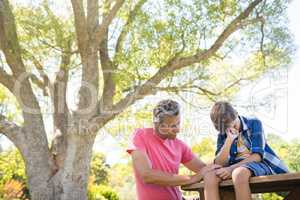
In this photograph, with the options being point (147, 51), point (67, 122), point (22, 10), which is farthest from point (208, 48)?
point (22, 10)

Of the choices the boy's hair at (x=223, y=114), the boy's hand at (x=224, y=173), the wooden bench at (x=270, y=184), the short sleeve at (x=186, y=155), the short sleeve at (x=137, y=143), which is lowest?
the wooden bench at (x=270, y=184)

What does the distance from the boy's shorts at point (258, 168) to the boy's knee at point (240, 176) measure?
41mm

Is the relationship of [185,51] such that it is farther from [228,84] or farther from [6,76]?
[6,76]

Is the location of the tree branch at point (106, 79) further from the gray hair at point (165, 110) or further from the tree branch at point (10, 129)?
the gray hair at point (165, 110)

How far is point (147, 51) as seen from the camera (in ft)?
24.3

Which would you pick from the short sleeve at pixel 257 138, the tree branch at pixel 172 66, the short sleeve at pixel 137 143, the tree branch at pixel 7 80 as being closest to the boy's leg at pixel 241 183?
the short sleeve at pixel 257 138

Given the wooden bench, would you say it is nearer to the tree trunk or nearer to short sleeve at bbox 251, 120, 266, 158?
short sleeve at bbox 251, 120, 266, 158

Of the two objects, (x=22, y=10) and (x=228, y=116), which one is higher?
(x=22, y=10)

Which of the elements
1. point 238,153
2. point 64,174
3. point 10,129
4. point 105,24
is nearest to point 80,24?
point 105,24

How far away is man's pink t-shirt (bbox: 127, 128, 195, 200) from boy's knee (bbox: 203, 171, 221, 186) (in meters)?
0.48

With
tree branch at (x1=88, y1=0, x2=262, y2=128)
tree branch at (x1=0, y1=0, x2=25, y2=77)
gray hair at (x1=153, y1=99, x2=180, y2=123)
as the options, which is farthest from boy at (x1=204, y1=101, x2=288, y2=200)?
tree branch at (x1=0, y1=0, x2=25, y2=77)

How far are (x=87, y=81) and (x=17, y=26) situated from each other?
184 centimetres

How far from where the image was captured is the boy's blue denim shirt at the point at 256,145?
83.7 inches

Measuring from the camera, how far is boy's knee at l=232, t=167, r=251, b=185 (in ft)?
6.04
